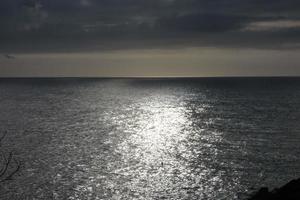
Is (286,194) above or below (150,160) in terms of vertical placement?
above

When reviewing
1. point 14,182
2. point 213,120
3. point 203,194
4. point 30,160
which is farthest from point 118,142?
point 213,120

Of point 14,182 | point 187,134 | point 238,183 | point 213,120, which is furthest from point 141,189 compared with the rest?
point 213,120

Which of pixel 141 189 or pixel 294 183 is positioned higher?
pixel 294 183

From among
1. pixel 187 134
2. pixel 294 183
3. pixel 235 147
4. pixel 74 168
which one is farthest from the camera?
pixel 187 134

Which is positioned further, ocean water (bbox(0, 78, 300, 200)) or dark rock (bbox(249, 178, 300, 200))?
ocean water (bbox(0, 78, 300, 200))

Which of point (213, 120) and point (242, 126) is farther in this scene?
point (213, 120)

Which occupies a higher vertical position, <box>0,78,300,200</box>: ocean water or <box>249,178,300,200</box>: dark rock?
<box>249,178,300,200</box>: dark rock

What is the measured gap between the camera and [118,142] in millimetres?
88250

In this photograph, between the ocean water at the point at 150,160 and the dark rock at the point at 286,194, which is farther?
the ocean water at the point at 150,160

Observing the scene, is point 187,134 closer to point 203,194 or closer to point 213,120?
point 213,120

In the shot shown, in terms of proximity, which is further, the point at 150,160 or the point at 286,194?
the point at 150,160

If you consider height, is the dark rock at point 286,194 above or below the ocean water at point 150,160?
above

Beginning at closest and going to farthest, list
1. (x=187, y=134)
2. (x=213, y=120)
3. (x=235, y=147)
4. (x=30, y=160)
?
(x=30, y=160) < (x=235, y=147) < (x=187, y=134) < (x=213, y=120)

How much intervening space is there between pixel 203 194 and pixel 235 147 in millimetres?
32352
